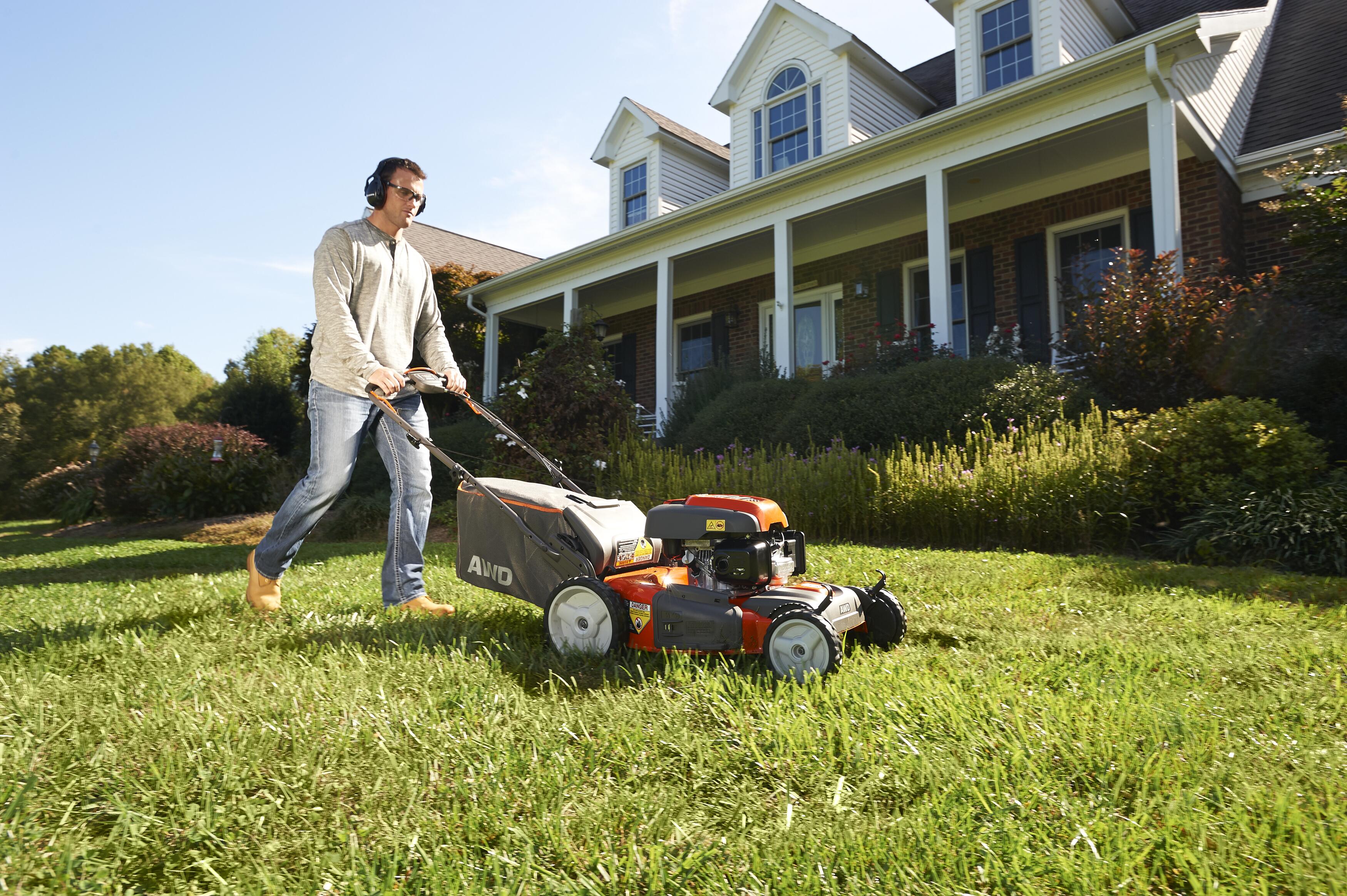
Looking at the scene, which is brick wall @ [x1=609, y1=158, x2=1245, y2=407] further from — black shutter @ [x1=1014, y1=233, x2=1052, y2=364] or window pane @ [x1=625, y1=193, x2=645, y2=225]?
window pane @ [x1=625, y1=193, x2=645, y2=225]

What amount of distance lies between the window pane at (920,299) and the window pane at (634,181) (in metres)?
5.60

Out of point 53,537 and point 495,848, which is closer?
point 495,848

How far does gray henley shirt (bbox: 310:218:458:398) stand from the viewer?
3457mm

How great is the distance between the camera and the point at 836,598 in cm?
270

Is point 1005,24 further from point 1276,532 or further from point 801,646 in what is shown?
point 801,646

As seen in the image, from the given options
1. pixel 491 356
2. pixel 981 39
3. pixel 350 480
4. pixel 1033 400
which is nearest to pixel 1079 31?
pixel 981 39

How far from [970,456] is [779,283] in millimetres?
5447

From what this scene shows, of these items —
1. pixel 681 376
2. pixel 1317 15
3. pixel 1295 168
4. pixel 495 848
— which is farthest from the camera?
pixel 681 376

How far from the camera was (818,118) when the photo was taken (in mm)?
12477

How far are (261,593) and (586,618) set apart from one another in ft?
5.40

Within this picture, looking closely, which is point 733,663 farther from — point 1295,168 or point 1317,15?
point 1317,15

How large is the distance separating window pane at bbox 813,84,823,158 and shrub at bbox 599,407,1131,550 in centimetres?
675

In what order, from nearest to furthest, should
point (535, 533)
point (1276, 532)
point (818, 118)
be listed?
point (535, 533)
point (1276, 532)
point (818, 118)

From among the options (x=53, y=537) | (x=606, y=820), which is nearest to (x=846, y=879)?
(x=606, y=820)
